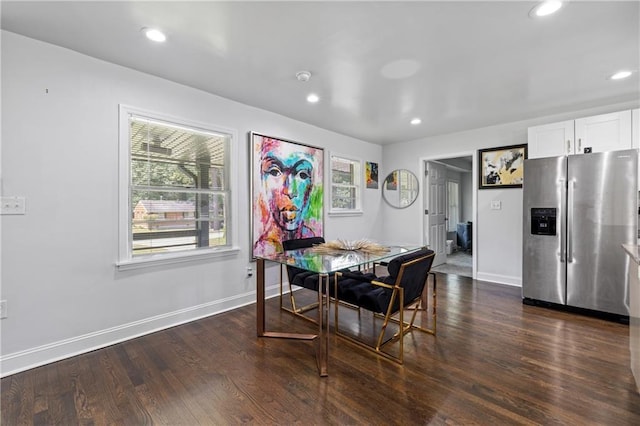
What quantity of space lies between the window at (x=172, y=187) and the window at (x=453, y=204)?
627 cm

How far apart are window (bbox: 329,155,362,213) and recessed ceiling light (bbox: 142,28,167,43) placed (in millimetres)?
3029

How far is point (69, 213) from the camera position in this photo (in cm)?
232

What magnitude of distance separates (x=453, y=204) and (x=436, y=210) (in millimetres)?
2679

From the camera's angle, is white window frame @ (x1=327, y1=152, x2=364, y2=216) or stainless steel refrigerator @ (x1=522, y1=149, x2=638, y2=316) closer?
stainless steel refrigerator @ (x1=522, y1=149, x2=638, y2=316)

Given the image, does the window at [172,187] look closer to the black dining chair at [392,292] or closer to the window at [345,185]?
the black dining chair at [392,292]

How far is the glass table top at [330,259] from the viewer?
2188 mm

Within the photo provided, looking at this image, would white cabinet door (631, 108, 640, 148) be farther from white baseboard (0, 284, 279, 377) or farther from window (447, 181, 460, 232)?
white baseboard (0, 284, 279, 377)

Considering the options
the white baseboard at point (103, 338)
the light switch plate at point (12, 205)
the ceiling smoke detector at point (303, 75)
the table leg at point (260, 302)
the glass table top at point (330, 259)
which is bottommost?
the white baseboard at point (103, 338)

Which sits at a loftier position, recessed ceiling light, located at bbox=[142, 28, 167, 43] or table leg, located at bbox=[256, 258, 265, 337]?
recessed ceiling light, located at bbox=[142, 28, 167, 43]

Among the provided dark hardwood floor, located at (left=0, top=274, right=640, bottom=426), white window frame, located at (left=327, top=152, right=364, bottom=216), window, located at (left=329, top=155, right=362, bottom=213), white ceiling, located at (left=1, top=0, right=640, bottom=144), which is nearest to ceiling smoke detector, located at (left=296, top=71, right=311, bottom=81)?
white ceiling, located at (left=1, top=0, right=640, bottom=144)

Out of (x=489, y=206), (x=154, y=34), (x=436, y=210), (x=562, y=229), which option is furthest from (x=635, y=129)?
(x=154, y=34)

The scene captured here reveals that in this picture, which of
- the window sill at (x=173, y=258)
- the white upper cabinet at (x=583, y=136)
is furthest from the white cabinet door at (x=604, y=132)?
the window sill at (x=173, y=258)

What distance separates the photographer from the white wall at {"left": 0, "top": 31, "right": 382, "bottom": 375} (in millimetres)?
2094

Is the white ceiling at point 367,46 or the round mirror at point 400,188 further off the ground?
the white ceiling at point 367,46
